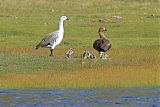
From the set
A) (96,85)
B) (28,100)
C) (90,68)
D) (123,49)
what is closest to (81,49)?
(123,49)

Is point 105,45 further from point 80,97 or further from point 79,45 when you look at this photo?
point 79,45

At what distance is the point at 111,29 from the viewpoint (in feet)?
143

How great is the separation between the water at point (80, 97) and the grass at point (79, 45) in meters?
0.90

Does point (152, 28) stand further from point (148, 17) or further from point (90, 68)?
point (90, 68)

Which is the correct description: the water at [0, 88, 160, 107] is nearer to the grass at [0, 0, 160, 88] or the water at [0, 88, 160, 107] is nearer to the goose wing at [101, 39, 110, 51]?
the grass at [0, 0, 160, 88]

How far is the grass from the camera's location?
20.9 meters

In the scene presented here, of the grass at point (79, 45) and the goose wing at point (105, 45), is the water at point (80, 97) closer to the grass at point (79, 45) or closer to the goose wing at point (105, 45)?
the grass at point (79, 45)

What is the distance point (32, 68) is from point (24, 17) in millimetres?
29720

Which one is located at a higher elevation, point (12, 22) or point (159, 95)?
point (12, 22)

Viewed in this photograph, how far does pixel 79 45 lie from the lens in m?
33.8

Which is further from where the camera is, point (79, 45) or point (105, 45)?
point (79, 45)

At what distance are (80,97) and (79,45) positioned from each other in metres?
15.8

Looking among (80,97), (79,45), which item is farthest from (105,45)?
(79,45)

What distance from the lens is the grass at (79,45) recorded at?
68.4 feet
